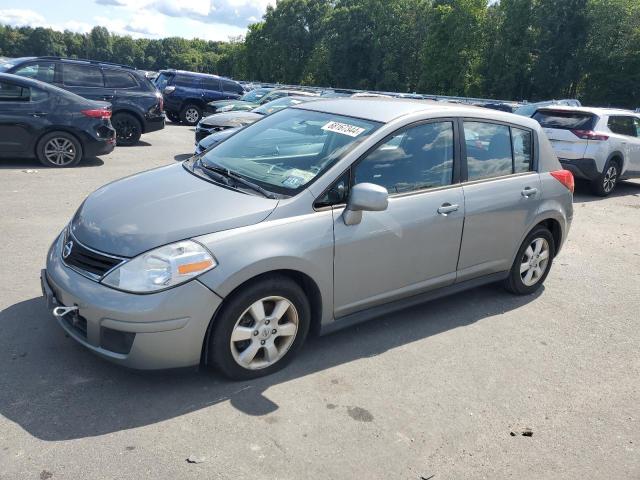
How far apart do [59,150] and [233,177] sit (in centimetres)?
702

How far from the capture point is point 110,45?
11919cm

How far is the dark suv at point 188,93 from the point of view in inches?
787

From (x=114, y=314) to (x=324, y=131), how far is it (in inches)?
77.5

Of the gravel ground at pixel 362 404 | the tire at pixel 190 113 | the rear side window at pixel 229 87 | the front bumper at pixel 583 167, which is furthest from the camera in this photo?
the rear side window at pixel 229 87

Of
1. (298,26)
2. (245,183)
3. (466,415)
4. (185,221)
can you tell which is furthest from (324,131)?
(298,26)

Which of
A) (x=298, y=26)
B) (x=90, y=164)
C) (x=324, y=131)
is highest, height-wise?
(x=298, y=26)

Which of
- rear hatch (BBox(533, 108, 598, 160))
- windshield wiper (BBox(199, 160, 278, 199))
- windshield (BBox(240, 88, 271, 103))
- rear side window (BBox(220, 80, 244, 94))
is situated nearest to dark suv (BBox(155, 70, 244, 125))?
rear side window (BBox(220, 80, 244, 94))

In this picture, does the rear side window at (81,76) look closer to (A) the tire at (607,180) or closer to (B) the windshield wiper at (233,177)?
(B) the windshield wiper at (233,177)

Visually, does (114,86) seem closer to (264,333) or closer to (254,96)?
(254,96)

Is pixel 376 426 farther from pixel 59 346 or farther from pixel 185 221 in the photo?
pixel 59 346

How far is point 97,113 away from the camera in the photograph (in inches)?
397

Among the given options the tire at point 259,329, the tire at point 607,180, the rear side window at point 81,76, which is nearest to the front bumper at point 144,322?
the tire at point 259,329

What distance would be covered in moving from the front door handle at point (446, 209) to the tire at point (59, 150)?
7718mm

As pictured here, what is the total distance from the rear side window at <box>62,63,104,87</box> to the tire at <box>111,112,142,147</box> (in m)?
0.80
